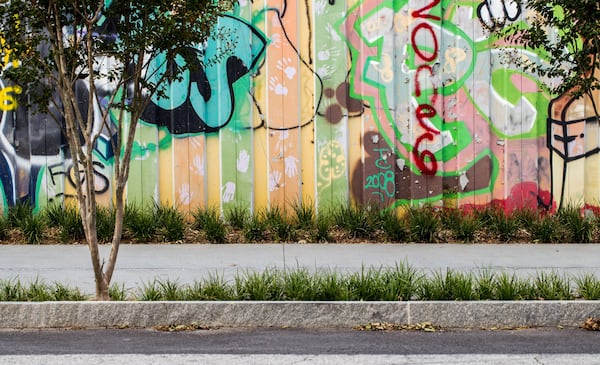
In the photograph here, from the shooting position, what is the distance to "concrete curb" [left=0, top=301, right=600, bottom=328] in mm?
7156

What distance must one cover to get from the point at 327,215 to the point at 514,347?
4.66 meters

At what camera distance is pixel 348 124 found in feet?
36.7


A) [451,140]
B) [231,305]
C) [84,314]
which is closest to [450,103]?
[451,140]

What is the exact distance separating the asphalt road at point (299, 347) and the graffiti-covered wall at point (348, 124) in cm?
429

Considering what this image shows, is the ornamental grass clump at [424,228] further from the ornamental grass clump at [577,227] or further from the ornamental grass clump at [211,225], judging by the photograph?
the ornamental grass clump at [211,225]

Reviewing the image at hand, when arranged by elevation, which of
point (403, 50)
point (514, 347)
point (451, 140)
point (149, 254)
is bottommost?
point (514, 347)

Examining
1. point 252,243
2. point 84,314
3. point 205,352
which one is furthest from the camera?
point 252,243

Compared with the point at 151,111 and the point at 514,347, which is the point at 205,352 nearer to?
the point at 514,347

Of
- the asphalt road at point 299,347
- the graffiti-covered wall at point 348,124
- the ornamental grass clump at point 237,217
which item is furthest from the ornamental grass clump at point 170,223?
the asphalt road at point 299,347

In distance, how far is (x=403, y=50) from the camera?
1113cm

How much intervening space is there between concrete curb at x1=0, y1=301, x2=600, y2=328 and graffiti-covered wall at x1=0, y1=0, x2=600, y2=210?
4078 millimetres

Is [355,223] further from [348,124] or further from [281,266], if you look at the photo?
[281,266]

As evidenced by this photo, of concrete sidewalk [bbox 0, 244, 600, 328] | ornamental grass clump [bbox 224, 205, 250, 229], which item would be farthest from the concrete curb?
ornamental grass clump [bbox 224, 205, 250, 229]

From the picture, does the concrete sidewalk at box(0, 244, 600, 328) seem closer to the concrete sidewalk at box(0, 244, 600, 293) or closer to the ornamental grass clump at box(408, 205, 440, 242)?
the concrete sidewalk at box(0, 244, 600, 293)
